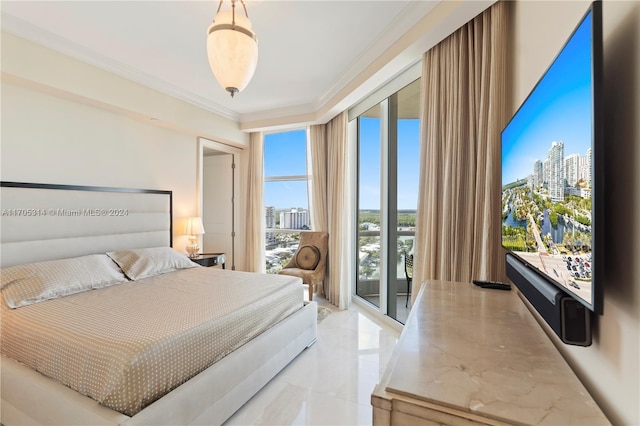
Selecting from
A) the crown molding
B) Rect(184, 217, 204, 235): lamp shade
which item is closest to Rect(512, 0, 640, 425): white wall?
the crown molding

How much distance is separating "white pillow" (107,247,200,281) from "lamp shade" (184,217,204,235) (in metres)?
0.62

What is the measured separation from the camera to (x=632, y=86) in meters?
0.67

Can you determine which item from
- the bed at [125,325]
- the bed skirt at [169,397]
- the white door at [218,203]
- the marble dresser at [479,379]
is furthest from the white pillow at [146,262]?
the marble dresser at [479,379]

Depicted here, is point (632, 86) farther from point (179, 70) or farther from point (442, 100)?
point (179, 70)

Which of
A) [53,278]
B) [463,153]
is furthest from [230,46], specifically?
[53,278]

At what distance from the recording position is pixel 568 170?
81cm

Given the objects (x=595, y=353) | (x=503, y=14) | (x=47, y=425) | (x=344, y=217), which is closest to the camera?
(x=595, y=353)

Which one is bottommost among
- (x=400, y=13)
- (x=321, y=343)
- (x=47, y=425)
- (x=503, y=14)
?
(x=321, y=343)

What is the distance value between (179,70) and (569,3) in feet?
10.7

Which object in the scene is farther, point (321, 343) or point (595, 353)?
point (321, 343)

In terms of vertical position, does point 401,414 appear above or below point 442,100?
below

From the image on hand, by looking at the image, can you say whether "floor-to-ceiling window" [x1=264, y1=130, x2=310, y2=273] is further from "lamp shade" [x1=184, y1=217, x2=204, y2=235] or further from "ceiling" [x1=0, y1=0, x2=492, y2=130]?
"ceiling" [x1=0, y1=0, x2=492, y2=130]

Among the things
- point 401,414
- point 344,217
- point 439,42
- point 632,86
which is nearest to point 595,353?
point 401,414

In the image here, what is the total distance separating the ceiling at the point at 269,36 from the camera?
6.99 ft
